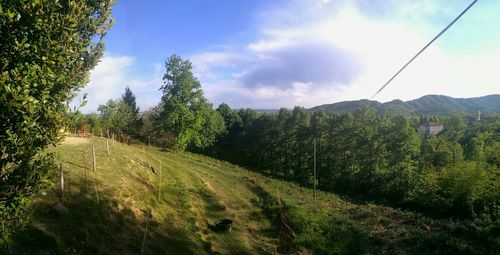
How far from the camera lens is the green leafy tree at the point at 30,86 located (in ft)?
24.8

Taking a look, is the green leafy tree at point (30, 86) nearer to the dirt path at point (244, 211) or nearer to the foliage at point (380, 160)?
the dirt path at point (244, 211)

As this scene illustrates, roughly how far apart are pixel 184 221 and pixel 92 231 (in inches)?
385

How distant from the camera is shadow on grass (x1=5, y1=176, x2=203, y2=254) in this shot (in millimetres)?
18094

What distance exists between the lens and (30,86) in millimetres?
8086

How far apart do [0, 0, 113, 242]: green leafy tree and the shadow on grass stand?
921 cm

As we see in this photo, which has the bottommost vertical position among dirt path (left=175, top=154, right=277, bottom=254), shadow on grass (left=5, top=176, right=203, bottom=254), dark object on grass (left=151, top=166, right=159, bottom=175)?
dirt path (left=175, top=154, right=277, bottom=254)

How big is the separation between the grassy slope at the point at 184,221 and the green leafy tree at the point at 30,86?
9.95 meters

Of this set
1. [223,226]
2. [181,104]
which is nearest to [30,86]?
[223,226]

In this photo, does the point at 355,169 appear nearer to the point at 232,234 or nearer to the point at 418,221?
the point at 418,221

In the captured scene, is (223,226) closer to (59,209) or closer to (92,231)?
(92,231)

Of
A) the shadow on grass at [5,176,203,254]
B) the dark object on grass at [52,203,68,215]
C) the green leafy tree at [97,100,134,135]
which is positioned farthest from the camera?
the green leafy tree at [97,100,134,135]

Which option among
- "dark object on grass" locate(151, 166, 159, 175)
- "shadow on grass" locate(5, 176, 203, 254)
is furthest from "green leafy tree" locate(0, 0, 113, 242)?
"dark object on grass" locate(151, 166, 159, 175)

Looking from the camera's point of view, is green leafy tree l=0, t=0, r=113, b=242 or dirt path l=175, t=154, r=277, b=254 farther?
dirt path l=175, t=154, r=277, b=254

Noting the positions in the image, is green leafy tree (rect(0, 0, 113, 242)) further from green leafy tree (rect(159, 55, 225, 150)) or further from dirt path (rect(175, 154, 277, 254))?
green leafy tree (rect(159, 55, 225, 150))
